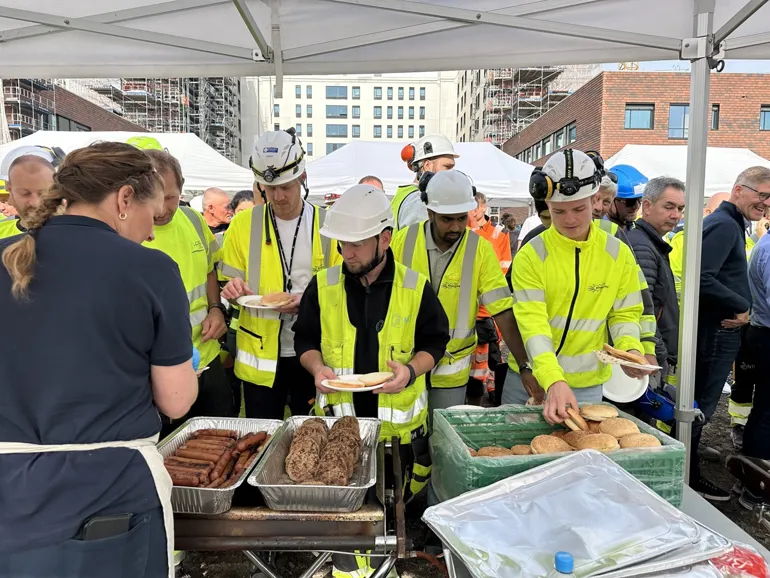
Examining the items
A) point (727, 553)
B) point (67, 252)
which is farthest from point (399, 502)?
point (67, 252)

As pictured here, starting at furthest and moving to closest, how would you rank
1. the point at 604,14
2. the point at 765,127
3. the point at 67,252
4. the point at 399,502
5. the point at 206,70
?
the point at 765,127 → the point at 206,70 → the point at 604,14 → the point at 399,502 → the point at 67,252

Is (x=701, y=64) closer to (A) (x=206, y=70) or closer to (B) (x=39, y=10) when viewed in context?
(A) (x=206, y=70)

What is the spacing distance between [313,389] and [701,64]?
295 cm

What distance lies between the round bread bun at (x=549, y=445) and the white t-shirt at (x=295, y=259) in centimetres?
160

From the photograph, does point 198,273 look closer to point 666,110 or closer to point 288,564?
point 288,564

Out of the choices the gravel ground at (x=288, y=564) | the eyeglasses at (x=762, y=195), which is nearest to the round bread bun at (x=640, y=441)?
the gravel ground at (x=288, y=564)

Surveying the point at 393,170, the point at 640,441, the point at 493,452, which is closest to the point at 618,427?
the point at 640,441

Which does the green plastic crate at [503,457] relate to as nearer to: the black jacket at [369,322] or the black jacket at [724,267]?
the black jacket at [369,322]

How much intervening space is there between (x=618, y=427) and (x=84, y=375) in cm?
185

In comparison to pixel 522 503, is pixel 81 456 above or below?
above

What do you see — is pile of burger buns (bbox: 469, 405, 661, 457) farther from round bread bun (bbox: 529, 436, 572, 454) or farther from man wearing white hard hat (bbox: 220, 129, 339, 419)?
man wearing white hard hat (bbox: 220, 129, 339, 419)

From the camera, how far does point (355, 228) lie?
247 cm

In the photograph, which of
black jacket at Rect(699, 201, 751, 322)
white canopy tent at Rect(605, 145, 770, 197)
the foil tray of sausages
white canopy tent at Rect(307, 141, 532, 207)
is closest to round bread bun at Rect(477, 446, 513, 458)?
the foil tray of sausages

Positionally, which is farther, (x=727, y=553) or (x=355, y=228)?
(x=355, y=228)
